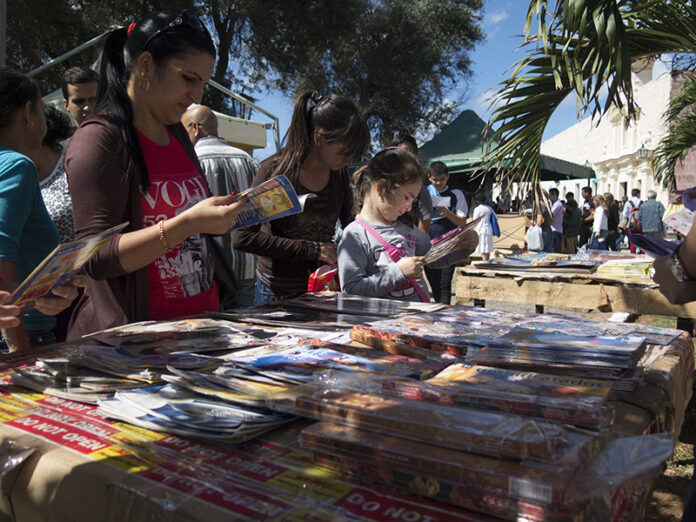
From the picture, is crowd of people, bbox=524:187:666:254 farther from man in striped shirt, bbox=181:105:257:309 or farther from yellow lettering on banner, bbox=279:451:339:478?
yellow lettering on banner, bbox=279:451:339:478

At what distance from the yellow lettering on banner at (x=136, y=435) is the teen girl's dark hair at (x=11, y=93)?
1272mm

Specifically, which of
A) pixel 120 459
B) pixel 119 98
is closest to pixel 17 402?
pixel 120 459

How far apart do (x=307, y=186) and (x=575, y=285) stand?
211 cm

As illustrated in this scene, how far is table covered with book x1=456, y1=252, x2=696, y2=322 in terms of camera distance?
3299 mm

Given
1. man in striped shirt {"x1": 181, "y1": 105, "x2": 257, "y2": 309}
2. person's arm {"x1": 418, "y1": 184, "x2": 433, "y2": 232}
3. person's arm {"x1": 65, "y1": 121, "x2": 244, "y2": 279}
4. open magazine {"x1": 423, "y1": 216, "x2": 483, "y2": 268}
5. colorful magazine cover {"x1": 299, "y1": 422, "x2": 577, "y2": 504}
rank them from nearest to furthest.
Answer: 1. colorful magazine cover {"x1": 299, "y1": 422, "x2": 577, "y2": 504}
2. person's arm {"x1": 65, "y1": 121, "x2": 244, "y2": 279}
3. open magazine {"x1": 423, "y1": 216, "x2": 483, "y2": 268}
4. man in striped shirt {"x1": 181, "y1": 105, "x2": 257, "y2": 309}
5. person's arm {"x1": 418, "y1": 184, "x2": 433, "y2": 232}

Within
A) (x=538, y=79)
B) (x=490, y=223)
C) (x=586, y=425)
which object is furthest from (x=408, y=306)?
(x=490, y=223)

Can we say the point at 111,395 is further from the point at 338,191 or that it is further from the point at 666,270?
the point at 338,191

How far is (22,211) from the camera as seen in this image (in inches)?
58.0

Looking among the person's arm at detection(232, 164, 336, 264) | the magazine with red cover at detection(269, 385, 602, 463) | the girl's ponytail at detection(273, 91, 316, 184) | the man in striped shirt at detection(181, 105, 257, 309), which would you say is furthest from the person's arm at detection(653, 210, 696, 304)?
the man in striped shirt at detection(181, 105, 257, 309)

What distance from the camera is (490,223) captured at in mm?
8062

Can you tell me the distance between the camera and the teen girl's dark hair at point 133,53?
1.52 meters

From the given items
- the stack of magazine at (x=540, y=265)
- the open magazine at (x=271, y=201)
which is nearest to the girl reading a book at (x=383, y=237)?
the open magazine at (x=271, y=201)

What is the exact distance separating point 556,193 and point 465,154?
8.26 feet

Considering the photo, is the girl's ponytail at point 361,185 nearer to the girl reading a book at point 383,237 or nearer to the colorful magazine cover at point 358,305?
the girl reading a book at point 383,237
